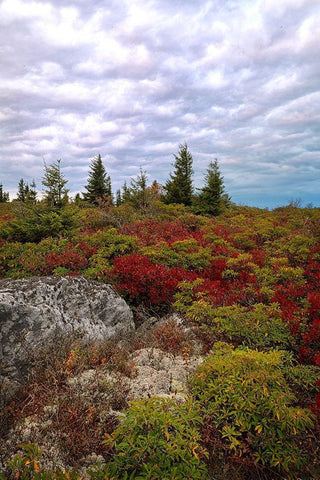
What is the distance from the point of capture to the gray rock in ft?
13.4

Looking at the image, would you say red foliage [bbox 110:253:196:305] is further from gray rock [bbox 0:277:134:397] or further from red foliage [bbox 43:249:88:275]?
red foliage [bbox 43:249:88:275]

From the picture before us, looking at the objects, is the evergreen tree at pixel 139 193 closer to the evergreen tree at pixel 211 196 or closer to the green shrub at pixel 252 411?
the evergreen tree at pixel 211 196

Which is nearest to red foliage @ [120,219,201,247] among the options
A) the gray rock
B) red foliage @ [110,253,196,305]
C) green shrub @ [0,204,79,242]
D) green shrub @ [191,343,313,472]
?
green shrub @ [0,204,79,242]

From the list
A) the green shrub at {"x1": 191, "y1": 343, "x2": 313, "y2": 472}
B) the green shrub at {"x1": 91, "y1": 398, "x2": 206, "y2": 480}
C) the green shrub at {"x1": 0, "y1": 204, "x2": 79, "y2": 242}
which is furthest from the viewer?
the green shrub at {"x1": 0, "y1": 204, "x2": 79, "y2": 242}

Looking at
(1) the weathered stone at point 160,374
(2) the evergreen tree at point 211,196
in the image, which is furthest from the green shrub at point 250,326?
(2) the evergreen tree at point 211,196

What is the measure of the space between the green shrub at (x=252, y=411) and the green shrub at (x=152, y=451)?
476mm

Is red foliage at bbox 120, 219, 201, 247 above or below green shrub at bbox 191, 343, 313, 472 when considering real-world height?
above

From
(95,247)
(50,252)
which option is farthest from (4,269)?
(95,247)

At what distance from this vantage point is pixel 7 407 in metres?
3.50

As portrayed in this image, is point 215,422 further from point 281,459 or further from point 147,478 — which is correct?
point 147,478

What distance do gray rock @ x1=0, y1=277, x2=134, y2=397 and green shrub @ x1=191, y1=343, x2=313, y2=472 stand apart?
8.46 ft

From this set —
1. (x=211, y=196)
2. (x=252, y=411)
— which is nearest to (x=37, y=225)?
(x=252, y=411)

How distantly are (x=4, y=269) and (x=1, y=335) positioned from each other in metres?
3.87

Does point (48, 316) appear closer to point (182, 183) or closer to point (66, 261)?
point (66, 261)
